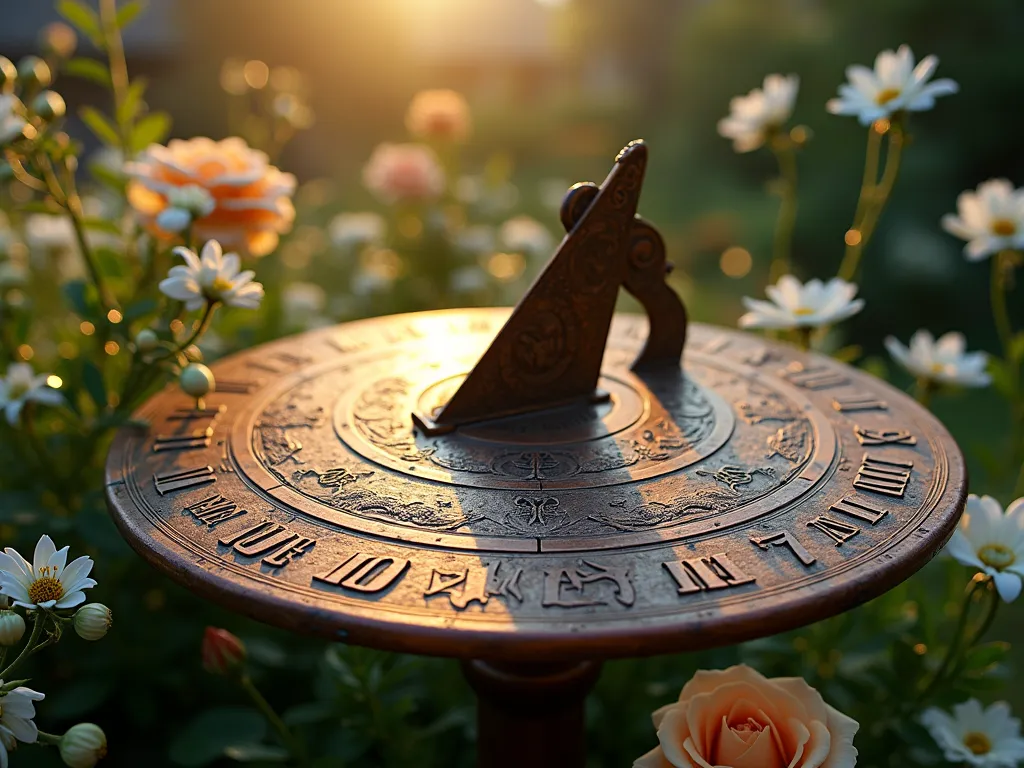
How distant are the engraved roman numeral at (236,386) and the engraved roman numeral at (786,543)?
1070 mm

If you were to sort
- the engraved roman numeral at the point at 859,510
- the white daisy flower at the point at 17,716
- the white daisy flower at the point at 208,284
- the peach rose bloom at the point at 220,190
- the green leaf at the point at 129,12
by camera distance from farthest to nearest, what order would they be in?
the green leaf at the point at 129,12 → the peach rose bloom at the point at 220,190 → the white daisy flower at the point at 208,284 → the engraved roman numeral at the point at 859,510 → the white daisy flower at the point at 17,716

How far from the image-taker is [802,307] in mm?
1979

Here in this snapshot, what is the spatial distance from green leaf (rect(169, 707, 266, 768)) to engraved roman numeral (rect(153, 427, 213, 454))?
51 centimetres

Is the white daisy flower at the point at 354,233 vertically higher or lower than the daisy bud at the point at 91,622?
lower

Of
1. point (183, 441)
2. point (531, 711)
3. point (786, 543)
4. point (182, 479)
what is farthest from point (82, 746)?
point (786, 543)

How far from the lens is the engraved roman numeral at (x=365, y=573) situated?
1.18 meters

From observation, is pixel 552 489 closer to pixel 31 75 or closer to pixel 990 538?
pixel 990 538

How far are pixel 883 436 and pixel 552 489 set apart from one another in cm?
64

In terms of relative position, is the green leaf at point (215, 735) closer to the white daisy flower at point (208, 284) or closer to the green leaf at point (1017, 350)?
the white daisy flower at point (208, 284)

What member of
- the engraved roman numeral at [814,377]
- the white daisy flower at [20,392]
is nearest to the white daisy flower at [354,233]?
the white daisy flower at [20,392]

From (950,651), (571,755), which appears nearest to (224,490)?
(571,755)

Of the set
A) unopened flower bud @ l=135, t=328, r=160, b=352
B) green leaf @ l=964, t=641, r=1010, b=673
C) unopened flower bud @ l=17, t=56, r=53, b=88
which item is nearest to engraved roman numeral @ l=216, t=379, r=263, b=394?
unopened flower bud @ l=135, t=328, r=160, b=352

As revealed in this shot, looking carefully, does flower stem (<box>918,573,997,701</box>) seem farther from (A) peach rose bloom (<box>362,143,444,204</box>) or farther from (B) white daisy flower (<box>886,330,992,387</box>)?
(A) peach rose bloom (<box>362,143,444,204</box>)

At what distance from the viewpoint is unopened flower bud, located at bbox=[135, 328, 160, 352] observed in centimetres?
169
